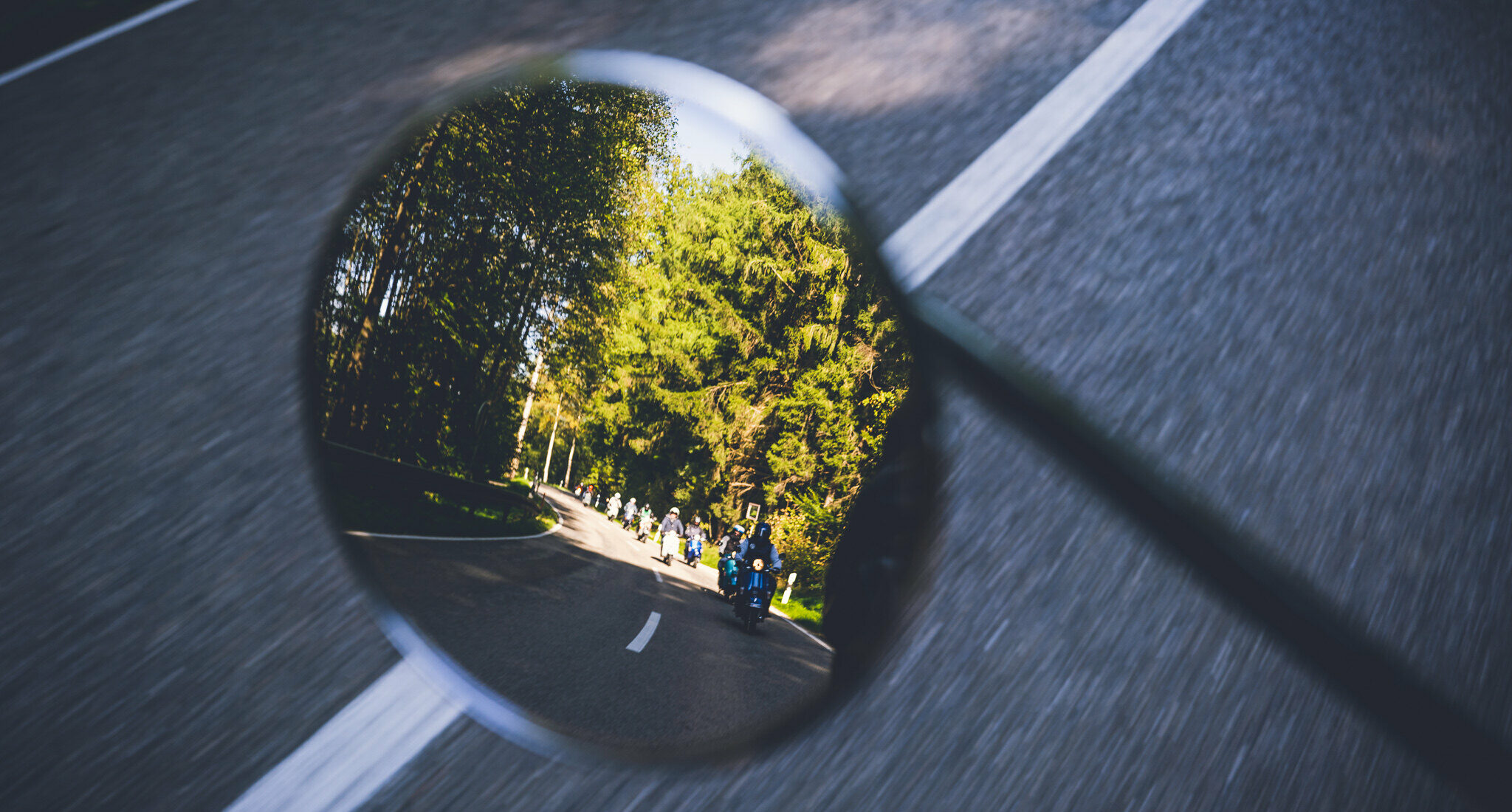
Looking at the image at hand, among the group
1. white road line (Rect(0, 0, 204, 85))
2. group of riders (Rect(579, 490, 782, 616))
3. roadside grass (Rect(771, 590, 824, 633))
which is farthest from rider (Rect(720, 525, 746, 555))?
white road line (Rect(0, 0, 204, 85))

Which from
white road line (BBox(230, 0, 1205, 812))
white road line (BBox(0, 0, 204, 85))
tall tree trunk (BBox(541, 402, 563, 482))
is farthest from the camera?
white road line (BBox(0, 0, 204, 85))

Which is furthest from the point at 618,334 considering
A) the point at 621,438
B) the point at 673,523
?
the point at 673,523

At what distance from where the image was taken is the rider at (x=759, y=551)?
3.17ft

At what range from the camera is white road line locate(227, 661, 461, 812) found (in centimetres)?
115

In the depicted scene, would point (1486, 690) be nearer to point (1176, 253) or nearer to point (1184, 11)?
point (1176, 253)

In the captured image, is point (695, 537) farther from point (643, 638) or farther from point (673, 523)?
point (643, 638)

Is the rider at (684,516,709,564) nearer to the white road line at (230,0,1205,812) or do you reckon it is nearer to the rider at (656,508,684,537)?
the rider at (656,508,684,537)

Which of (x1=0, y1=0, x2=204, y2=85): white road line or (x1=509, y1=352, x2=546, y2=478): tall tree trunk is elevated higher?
(x1=0, y1=0, x2=204, y2=85): white road line

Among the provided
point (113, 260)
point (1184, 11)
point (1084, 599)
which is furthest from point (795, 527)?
point (1184, 11)

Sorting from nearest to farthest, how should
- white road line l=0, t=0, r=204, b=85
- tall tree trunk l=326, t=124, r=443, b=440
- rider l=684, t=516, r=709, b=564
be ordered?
rider l=684, t=516, r=709, b=564 < tall tree trunk l=326, t=124, r=443, b=440 < white road line l=0, t=0, r=204, b=85

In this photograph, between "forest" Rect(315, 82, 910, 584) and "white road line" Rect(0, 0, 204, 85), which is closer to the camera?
"forest" Rect(315, 82, 910, 584)

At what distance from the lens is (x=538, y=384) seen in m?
1.10

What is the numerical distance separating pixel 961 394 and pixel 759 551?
30.7 inches

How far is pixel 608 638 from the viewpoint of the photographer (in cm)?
106
